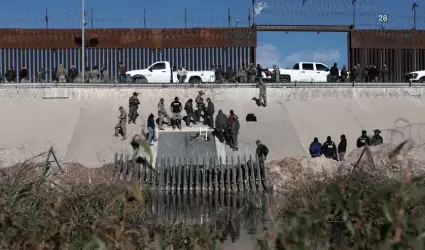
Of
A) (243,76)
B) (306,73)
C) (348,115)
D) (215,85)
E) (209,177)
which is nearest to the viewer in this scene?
(209,177)

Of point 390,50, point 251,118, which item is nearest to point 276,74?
point 251,118

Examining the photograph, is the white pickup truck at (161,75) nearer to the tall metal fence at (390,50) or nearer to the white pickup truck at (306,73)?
the white pickup truck at (306,73)

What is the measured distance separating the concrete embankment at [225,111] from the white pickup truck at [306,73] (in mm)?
3433

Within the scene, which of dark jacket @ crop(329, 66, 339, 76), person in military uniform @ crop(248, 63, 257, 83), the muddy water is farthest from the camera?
dark jacket @ crop(329, 66, 339, 76)

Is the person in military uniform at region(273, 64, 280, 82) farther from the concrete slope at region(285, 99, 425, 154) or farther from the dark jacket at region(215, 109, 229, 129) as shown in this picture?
the dark jacket at region(215, 109, 229, 129)

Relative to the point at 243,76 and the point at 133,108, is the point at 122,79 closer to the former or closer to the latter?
the point at 133,108

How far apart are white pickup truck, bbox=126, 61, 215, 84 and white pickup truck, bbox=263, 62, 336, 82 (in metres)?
4.01

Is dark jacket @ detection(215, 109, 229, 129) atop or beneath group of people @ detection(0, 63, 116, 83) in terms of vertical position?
beneath

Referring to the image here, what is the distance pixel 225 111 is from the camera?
1282 inches

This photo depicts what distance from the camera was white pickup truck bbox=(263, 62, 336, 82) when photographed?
1490 inches

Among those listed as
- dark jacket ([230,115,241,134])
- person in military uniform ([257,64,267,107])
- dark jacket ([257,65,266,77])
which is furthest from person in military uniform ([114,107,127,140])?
dark jacket ([257,65,266,77])

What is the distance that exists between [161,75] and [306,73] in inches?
354

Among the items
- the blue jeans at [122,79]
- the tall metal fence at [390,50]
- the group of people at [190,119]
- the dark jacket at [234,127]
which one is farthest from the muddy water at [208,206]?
the tall metal fence at [390,50]

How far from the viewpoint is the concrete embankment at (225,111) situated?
28078 millimetres
